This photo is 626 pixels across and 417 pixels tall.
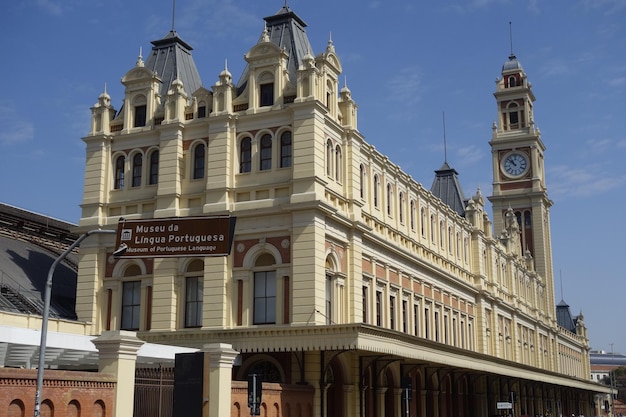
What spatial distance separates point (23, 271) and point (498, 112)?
238ft

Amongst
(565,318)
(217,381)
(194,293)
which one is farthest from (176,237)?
(565,318)

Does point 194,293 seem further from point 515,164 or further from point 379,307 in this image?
point 515,164

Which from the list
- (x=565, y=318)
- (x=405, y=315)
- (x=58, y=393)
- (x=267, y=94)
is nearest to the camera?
(x=58, y=393)

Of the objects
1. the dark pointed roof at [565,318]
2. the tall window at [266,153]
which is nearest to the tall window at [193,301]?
the tall window at [266,153]

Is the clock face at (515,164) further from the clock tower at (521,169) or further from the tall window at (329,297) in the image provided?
the tall window at (329,297)

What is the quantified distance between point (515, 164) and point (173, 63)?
63.8 metres

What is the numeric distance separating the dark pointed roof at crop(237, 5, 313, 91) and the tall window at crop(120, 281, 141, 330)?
35.5 feet

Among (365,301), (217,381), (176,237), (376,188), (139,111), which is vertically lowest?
(217,381)

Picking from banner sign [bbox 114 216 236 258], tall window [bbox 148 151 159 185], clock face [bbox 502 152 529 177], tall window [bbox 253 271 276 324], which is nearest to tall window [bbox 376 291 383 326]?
tall window [bbox 253 271 276 324]

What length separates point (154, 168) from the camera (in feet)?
134

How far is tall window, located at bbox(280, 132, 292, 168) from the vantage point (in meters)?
37.9

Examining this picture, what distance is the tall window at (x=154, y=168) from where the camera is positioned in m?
40.8

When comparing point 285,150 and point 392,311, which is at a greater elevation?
point 285,150

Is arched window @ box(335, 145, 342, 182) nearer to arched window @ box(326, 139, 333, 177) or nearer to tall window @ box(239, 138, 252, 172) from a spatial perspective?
arched window @ box(326, 139, 333, 177)
